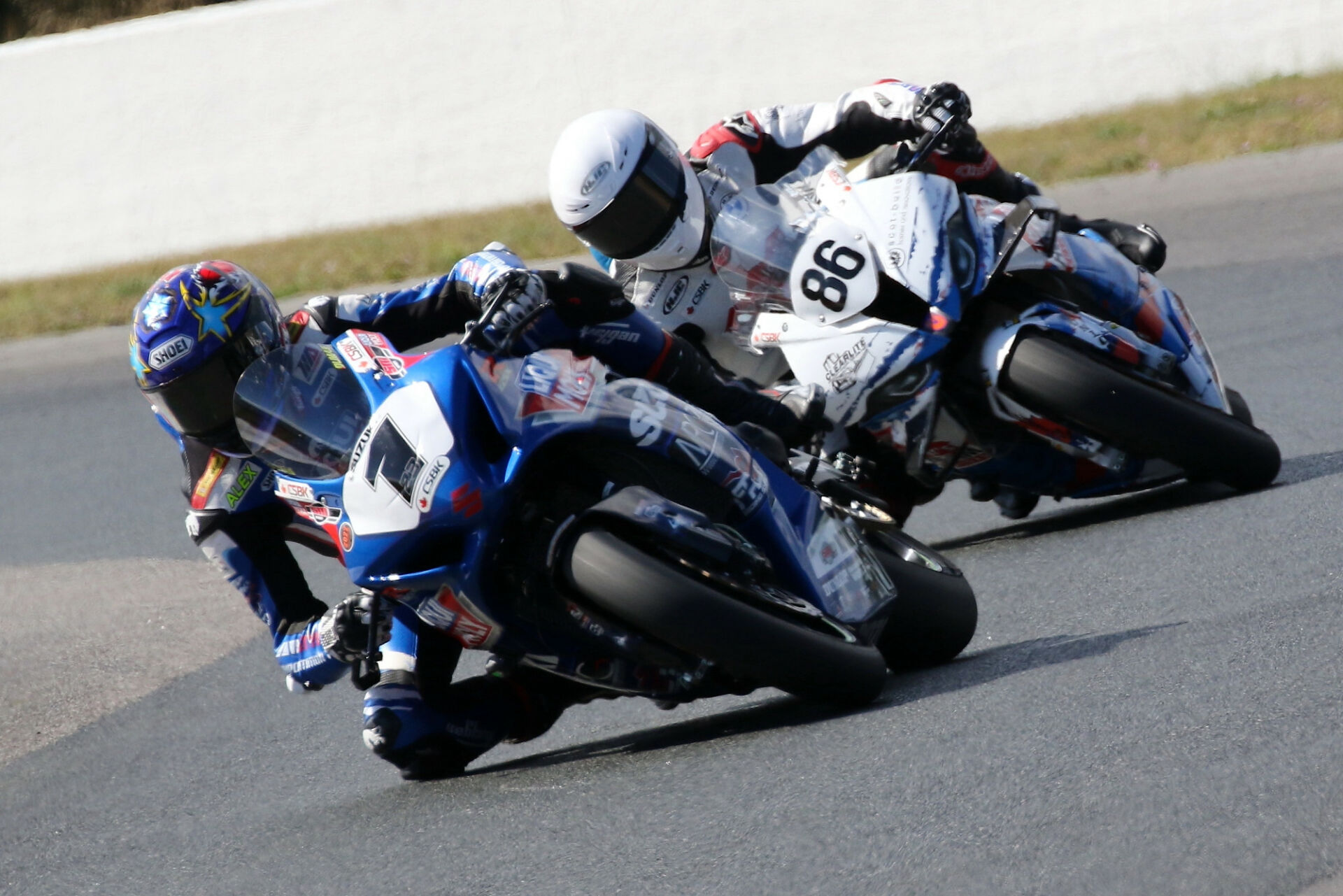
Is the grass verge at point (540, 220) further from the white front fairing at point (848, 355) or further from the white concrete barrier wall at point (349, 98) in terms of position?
the white front fairing at point (848, 355)

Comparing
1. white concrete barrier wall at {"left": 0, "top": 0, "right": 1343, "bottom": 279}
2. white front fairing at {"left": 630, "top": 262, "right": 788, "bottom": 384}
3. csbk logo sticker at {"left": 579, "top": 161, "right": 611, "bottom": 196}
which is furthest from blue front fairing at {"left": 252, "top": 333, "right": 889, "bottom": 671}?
white concrete barrier wall at {"left": 0, "top": 0, "right": 1343, "bottom": 279}

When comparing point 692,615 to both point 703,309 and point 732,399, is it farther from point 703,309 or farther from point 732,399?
point 703,309

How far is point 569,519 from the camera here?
374 centimetres

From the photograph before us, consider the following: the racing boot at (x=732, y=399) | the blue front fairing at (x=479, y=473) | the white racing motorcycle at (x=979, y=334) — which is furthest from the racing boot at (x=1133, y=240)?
the blue front fairing at (x=479, y=473)

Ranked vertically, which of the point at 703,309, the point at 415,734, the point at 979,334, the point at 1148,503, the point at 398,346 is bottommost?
the point at 1148,503

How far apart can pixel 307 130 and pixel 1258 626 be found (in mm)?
10203

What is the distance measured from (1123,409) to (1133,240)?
119cm

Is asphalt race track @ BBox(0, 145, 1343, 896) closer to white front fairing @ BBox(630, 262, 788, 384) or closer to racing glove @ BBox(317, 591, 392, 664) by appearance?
racing glove @ BBox(317, 591, 392, 664)

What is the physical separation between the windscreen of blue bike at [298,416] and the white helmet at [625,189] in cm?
130

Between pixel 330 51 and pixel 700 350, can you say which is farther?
pixel 330 51

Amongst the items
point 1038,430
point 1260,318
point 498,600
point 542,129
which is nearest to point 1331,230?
point 1260,318

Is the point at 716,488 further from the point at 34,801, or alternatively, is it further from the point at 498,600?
the point at 34,801

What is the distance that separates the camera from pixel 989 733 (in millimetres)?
3605

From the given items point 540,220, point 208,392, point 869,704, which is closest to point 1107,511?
point 869,704
